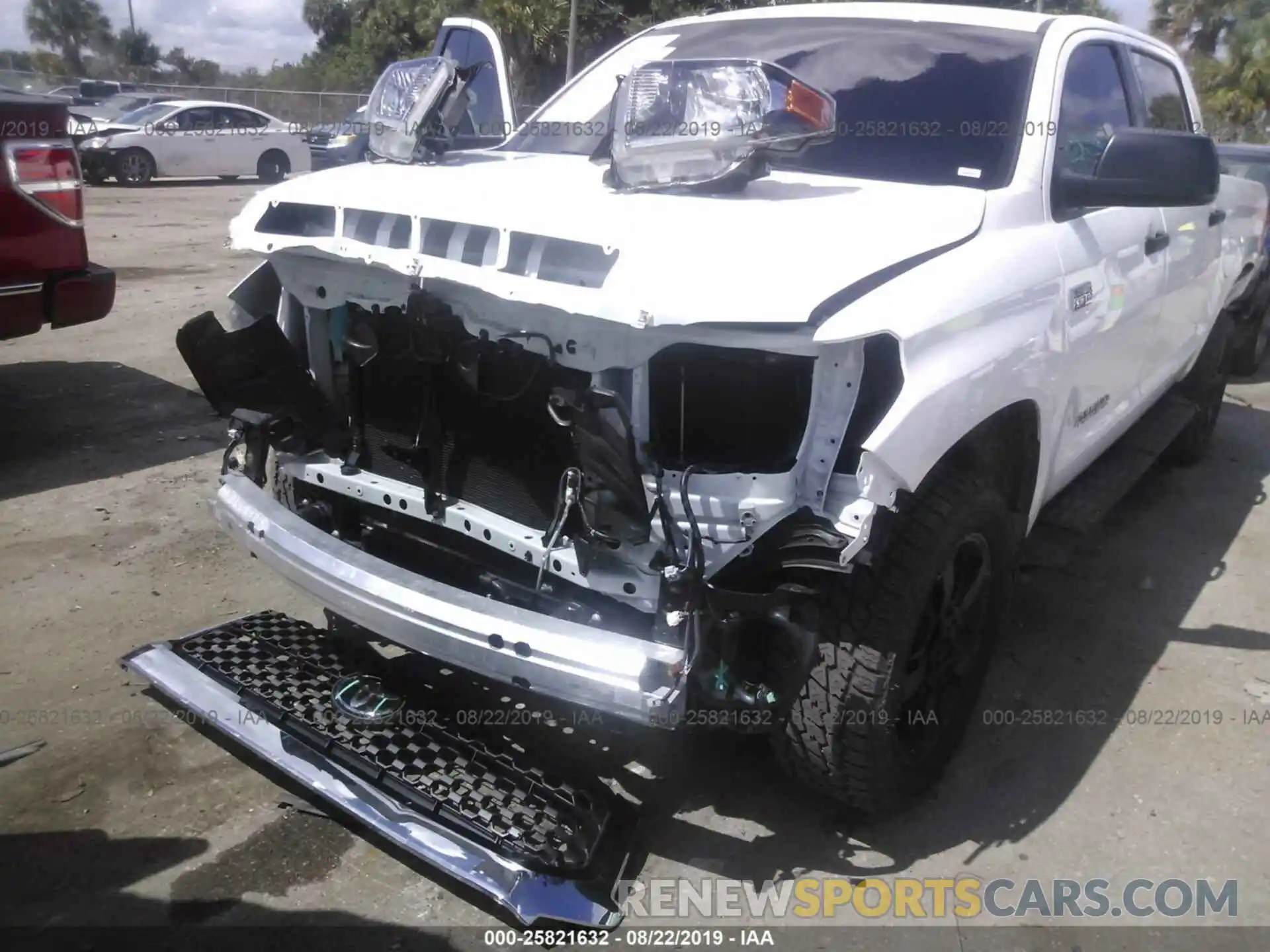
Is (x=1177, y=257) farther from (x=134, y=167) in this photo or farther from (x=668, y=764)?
(x=134, y=167)

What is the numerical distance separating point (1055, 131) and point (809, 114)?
0.85m

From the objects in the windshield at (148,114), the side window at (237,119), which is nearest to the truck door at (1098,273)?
the windshield at (148,114)

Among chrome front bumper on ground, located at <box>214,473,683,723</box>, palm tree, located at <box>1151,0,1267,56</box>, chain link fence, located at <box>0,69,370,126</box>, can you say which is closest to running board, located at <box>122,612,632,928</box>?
chrome front bumper on ground, located at <box>214,473,683,723</box>

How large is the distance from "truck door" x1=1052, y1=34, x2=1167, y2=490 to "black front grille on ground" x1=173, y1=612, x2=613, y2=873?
1.81 meters

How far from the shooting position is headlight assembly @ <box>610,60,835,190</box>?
269cm

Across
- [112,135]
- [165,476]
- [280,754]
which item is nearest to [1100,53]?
[280,754]

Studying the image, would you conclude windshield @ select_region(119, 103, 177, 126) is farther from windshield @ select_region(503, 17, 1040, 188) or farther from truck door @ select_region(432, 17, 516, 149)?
windshield @ select_region(503, 17, 1040, 188)

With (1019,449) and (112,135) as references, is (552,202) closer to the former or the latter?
(1019,449)

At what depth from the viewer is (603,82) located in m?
4.10

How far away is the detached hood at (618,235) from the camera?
7.27 feet

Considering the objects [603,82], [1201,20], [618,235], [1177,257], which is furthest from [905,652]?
[1201,20]

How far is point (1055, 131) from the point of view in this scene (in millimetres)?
3156

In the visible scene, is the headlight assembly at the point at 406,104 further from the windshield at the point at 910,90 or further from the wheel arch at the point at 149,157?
the wheel arch at the point at 149,157

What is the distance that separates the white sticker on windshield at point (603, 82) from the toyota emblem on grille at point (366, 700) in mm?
2174
